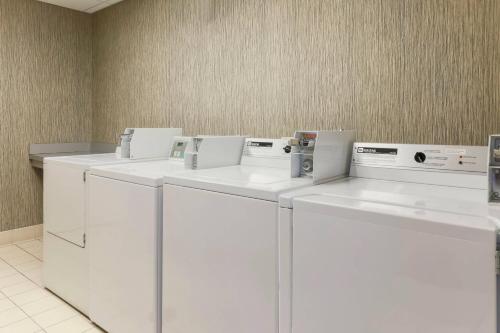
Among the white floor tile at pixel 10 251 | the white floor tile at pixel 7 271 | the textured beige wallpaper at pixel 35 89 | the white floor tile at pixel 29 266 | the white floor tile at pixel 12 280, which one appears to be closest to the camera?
the white floor tile at pixel 12 280

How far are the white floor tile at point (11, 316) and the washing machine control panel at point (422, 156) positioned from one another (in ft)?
7.16

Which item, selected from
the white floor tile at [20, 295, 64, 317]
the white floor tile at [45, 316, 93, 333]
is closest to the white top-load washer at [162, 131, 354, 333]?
the white floor tile at [45, 316, 93, 333]

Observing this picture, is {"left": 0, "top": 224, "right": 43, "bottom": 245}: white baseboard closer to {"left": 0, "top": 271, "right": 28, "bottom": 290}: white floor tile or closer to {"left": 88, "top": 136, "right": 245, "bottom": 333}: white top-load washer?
{"left": 0, "top": 271, "right": 28, "bottom": 290}: white floor tile

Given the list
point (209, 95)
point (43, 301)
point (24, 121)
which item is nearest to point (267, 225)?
point (209, 95)

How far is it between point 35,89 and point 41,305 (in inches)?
84.2

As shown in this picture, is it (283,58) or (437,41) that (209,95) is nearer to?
(283,58)

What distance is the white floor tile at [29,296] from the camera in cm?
237

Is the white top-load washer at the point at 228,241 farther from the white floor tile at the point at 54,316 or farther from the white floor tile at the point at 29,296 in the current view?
the white floor tile at the point at 29,296

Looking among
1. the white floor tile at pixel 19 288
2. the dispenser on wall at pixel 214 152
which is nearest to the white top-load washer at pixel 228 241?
the dispenser on wall at pixel 214 152

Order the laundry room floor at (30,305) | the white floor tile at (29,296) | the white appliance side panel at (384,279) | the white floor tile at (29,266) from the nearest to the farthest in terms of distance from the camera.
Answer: the white appliance side panel at (384,279) → the laundry room floor at (30,305) → the white floor tile at (29,296) → the white floor tile at (29,266)

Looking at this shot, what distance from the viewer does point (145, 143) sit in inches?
100

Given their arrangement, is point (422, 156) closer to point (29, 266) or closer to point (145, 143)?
point (145, 143)

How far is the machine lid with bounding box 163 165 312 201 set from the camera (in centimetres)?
130

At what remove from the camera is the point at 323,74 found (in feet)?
6.42
